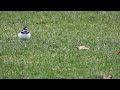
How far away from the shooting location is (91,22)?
15938 mm

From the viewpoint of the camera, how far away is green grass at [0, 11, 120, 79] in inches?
346

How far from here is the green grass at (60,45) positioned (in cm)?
879

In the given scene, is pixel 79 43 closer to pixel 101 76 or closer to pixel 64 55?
pixel 64 55

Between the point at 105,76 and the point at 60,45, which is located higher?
the point at 60,45

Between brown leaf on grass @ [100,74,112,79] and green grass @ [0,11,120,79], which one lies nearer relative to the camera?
brown leaf on grass @ [100,74,112,79]

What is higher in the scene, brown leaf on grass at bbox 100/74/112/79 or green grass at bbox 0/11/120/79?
green grass at bbox 0/11/120/79

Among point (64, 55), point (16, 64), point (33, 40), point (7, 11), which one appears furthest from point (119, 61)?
point (7, 11)

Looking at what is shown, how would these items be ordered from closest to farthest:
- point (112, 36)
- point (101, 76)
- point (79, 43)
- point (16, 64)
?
1. point (101, 76)
2. point (16, 64)
3. point (79, 43)
4. point (112, 36)

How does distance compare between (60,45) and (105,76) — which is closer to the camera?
(105,76)

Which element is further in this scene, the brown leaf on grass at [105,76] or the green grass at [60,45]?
the green grass at [60,45]

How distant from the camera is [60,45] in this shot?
37.6 ft

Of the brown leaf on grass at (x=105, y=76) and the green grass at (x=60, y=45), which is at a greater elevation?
the green grass at (x=60, y=45)
